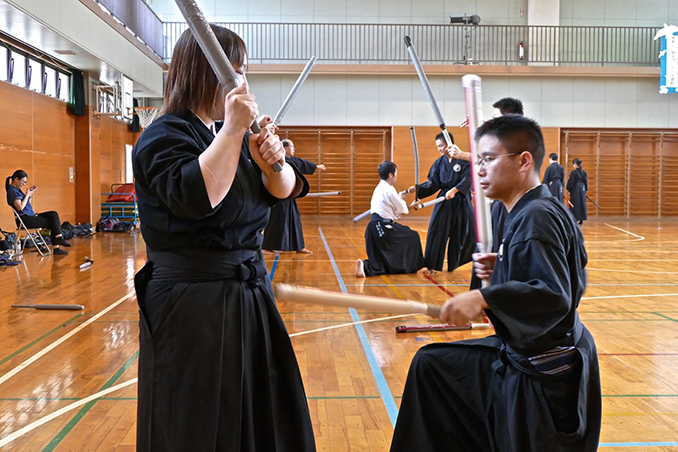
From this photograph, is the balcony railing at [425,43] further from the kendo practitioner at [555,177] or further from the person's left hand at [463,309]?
the person's left hand at [463,309]

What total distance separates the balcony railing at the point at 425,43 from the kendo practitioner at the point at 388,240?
31.4 ft

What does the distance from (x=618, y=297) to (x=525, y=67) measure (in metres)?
10.8

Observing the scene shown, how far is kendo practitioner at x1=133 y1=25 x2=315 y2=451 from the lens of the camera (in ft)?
4.78

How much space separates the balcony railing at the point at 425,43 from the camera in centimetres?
1620

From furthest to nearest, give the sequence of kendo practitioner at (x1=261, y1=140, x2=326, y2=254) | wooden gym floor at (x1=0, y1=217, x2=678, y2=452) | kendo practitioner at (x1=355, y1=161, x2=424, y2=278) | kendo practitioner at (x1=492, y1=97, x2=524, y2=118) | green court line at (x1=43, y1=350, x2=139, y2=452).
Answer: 1. kendo practitioner at (x1=261, y1=140, x2=326, y2=254)
2. kendo practitioner at (x1=355, y1=161, x2=424, y2=278)
3. kendo practitioner at (x1=492, y1=97, x2=524, y2=118)
4. wooden gym floor at (x1=0, y1=217, x2=678, y2=452)
5. green court line at (x1=43, y1=350, x2=139, y2=452)

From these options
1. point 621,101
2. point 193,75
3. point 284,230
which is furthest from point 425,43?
point 193,75

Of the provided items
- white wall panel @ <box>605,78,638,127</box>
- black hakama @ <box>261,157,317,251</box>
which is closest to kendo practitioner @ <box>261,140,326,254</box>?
black hakama @ <box>261,157,317,251</box>

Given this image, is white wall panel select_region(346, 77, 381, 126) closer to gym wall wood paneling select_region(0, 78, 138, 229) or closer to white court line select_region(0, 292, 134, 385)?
gym wall wood paneling select_region(0, 78, 138, 229)

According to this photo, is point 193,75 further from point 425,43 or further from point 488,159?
point 425,43

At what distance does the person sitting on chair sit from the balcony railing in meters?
8.42

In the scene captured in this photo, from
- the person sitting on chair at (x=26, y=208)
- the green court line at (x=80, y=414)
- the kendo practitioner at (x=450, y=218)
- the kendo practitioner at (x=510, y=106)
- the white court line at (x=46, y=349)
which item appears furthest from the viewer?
the person sitting on chair at (x=26, y=208)

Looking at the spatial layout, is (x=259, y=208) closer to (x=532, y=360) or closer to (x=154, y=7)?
(x=532, y=360)

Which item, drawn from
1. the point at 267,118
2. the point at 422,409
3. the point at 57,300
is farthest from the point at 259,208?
the point at 57,300

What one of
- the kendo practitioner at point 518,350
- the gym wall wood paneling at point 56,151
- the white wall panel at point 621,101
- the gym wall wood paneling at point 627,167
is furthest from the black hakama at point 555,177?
the kendo practitioner at point 518,350
